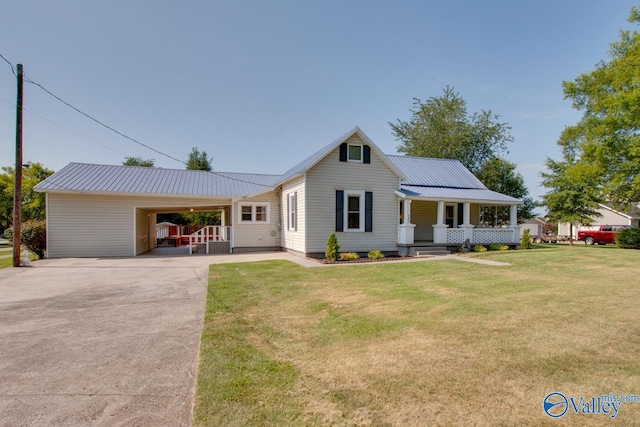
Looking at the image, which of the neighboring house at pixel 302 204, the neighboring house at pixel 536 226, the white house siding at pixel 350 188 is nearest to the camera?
the white house siding at pixel 350 188

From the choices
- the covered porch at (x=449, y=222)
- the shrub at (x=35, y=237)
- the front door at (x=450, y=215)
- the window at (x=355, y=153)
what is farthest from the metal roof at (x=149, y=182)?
the front door at (x=450, y=215)

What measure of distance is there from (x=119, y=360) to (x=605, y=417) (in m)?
4.88

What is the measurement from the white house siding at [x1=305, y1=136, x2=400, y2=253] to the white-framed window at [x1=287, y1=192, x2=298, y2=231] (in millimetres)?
1588

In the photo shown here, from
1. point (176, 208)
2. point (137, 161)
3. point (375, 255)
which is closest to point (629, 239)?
point (375, 255)

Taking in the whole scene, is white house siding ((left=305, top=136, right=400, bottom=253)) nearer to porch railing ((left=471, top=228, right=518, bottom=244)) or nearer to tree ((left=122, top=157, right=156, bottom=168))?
porch railing ((left=471, top=228, right=518, bottom=244))

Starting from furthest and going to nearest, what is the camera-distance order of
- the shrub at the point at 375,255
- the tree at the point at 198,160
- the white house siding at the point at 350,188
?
the tree at the point at 198,160
the shrub at the point at 375,255
the white house siding at the point at 350,188

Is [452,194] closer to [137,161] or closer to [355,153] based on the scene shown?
[355,153]

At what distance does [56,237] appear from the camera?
16062 mm

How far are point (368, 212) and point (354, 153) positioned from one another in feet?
9.12

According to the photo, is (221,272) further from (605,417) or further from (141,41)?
(141,41)

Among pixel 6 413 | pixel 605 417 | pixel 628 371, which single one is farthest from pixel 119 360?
pixel 628 371

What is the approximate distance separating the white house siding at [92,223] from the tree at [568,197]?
28.4 metres

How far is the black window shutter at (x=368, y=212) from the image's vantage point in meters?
15.3

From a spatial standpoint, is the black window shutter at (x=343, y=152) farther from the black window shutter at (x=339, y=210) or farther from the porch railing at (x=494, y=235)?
the porch railing at (x=494, y=235)
